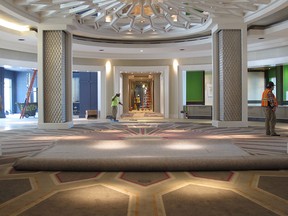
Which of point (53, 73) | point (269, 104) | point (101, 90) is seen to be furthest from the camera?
point (101, 90)

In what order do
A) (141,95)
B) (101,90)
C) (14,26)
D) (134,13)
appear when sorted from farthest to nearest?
1. (141,95)
2. (101,90)
3. (14,26)
4. (134,13)

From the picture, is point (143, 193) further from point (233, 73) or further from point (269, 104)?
point (233, 73)

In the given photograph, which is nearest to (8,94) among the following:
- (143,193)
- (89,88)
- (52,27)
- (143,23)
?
(89,88)

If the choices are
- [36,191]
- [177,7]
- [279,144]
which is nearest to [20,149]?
[36,191]

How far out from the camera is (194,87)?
2005 centimetres

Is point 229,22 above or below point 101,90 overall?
above

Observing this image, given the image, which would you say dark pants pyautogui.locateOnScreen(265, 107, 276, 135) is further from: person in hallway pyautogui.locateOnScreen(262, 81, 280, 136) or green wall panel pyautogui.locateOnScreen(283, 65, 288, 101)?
green wall panel pyautogui.locateOnScreen(283, 65, 288, 101)

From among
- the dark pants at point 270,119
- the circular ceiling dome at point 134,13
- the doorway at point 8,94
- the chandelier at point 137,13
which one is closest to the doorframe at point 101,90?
the circular ceiling dome at point 134,13

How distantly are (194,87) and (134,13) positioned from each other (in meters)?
10.4

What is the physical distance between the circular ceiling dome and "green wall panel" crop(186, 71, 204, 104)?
248 inches

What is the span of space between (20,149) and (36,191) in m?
3.11

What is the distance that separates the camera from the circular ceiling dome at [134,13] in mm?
8898

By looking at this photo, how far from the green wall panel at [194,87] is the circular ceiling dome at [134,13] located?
20.7ft

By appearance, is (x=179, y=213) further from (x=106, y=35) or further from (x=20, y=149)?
(x=106, y=35)
